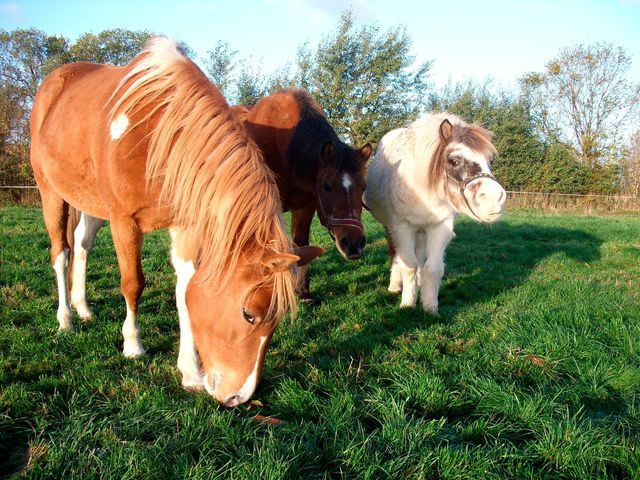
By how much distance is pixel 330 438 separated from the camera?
7.16ft

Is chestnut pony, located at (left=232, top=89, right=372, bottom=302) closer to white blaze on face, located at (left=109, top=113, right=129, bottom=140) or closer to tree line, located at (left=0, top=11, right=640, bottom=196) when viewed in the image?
white blaze on face, located at (left=109, top=113, right=129, bottom=140)

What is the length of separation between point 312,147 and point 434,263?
75.9 inches

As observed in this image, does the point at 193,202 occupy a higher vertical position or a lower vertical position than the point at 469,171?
lower

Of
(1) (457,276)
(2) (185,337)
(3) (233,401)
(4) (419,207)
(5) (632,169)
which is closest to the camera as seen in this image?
(3) (233,401)

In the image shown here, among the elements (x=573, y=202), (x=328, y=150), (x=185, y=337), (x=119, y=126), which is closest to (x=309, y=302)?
(x=328, y=150)

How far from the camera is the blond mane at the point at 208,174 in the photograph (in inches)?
95.7

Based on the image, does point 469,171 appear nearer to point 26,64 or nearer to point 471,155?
point 471,155

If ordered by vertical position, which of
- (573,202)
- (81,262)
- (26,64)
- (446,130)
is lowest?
(81,262)

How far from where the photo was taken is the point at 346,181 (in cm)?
452

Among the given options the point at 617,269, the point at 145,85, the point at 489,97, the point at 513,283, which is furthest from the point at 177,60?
the point at 489,97

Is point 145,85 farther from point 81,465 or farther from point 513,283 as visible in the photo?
point 513,283

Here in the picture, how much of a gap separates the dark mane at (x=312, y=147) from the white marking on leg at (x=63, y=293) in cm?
260

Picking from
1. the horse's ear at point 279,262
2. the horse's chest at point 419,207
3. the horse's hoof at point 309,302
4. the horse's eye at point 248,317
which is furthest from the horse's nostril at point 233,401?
the horse's chest at point 419,207

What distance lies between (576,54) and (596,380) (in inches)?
1382
